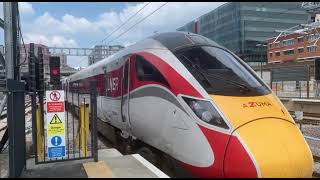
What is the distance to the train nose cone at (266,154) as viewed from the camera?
575 cm

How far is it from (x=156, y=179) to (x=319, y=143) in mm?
8147

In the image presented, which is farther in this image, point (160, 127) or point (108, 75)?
point (108, 75)

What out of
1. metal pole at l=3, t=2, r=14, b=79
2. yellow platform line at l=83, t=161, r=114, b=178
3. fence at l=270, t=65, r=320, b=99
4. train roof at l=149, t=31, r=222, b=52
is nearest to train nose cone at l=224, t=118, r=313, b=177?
yellow platform line at l=83, t=161, r=114, b=178

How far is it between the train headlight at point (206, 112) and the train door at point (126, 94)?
111 inches

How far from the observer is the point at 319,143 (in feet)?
40.5

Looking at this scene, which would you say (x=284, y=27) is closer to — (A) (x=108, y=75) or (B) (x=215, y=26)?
(B) (x=215, y=26)

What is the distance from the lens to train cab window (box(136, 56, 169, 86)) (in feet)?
24.9

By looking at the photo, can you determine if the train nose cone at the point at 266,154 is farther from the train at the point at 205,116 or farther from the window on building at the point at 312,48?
the window on building at the point at 312,48

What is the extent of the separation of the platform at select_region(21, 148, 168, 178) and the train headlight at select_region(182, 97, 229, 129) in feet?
3.36

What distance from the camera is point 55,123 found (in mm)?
7133

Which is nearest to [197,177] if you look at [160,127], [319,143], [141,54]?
[160,127]

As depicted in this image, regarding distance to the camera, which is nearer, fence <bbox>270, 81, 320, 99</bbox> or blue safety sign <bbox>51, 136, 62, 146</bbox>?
blue safety sign <bbox>51, 136, 62, 146</bbox>

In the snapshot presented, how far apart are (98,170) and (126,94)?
3083 mm

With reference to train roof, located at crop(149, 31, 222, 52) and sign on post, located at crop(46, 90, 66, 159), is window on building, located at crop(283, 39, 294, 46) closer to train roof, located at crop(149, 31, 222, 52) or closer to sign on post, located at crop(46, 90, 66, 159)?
train roof, located at crop(149, 31, 222, 52)
